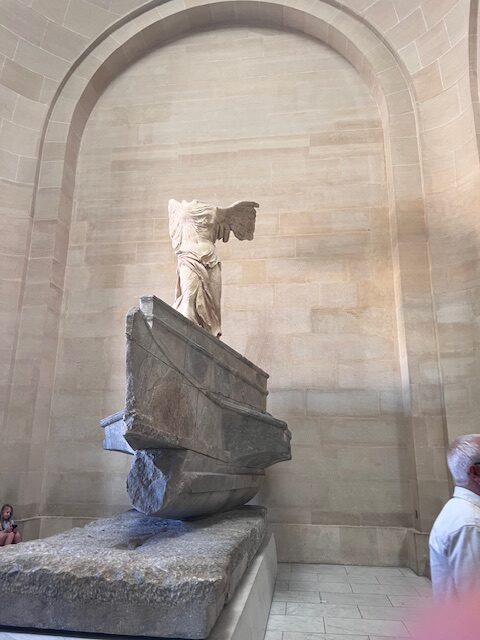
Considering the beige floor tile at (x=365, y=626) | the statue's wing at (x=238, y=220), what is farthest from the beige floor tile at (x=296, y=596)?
the statue's wing at (x=238, y=220)

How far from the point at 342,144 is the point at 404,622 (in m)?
6.51

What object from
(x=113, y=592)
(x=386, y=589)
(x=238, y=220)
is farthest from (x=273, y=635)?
(x=238, y=220)

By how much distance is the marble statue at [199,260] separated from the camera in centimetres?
510

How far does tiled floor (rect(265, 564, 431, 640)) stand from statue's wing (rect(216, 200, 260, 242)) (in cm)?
382

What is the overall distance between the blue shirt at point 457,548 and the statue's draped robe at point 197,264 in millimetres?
3489

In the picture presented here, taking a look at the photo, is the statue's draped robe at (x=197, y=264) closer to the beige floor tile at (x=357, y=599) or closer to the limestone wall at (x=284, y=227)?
the limestone wall at (x=284, y=227)

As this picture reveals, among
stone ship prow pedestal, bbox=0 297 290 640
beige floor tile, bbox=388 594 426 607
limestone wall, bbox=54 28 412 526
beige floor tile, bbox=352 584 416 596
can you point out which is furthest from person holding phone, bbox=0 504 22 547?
beige floor tile, bbox=388 594 426 607

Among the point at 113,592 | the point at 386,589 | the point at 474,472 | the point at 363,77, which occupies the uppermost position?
the point at 363,77

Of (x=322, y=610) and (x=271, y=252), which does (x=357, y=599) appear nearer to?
(x=322, y=610)

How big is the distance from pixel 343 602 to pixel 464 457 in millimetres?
3182

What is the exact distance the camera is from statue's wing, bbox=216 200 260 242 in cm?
569

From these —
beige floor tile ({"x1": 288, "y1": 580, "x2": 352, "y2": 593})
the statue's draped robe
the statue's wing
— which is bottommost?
beige floor tile ({"x1": 288, "y1": 580, "x2": 352, "y2": 593})

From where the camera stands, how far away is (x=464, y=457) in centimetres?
188

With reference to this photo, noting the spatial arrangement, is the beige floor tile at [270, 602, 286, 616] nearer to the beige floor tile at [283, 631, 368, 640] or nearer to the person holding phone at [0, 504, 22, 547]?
the beige floor tile at [283, 631, 368, 640]
